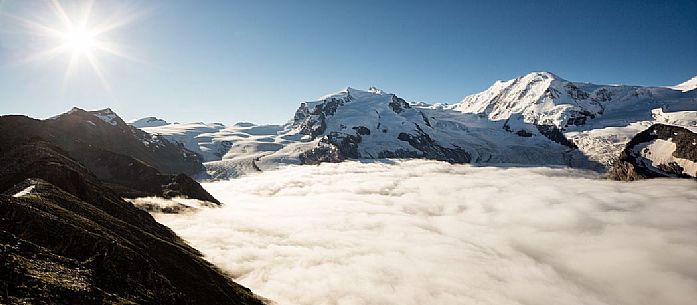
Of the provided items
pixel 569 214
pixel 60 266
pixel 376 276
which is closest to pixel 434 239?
pixel 376 276

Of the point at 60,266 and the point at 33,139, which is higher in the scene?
the point at 33,139

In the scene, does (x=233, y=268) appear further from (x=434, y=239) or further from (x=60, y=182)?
(x=434, y=239)

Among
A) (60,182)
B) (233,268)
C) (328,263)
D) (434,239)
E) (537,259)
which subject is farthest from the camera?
(434,239)

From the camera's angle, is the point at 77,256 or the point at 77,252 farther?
the point at 77,252

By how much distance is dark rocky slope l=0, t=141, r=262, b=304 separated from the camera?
34906 mm

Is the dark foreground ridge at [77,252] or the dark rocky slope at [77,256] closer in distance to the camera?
the dark rocky slope at [77,256]

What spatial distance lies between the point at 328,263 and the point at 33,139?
101 m

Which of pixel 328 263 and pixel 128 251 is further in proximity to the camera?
pixel 328 263

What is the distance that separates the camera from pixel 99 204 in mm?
84562

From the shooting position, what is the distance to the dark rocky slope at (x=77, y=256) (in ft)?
115

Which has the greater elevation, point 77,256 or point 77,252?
point 77,252

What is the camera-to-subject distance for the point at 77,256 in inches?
1843

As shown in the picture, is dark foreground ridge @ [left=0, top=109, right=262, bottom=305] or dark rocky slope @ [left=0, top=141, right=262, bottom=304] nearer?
dark rocky slope @ [left=0, top=141, right=262, bottom=304]

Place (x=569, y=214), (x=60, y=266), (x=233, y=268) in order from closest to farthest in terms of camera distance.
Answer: (x=60, y=266), (x=233, y=268), (x=569, y=214)
